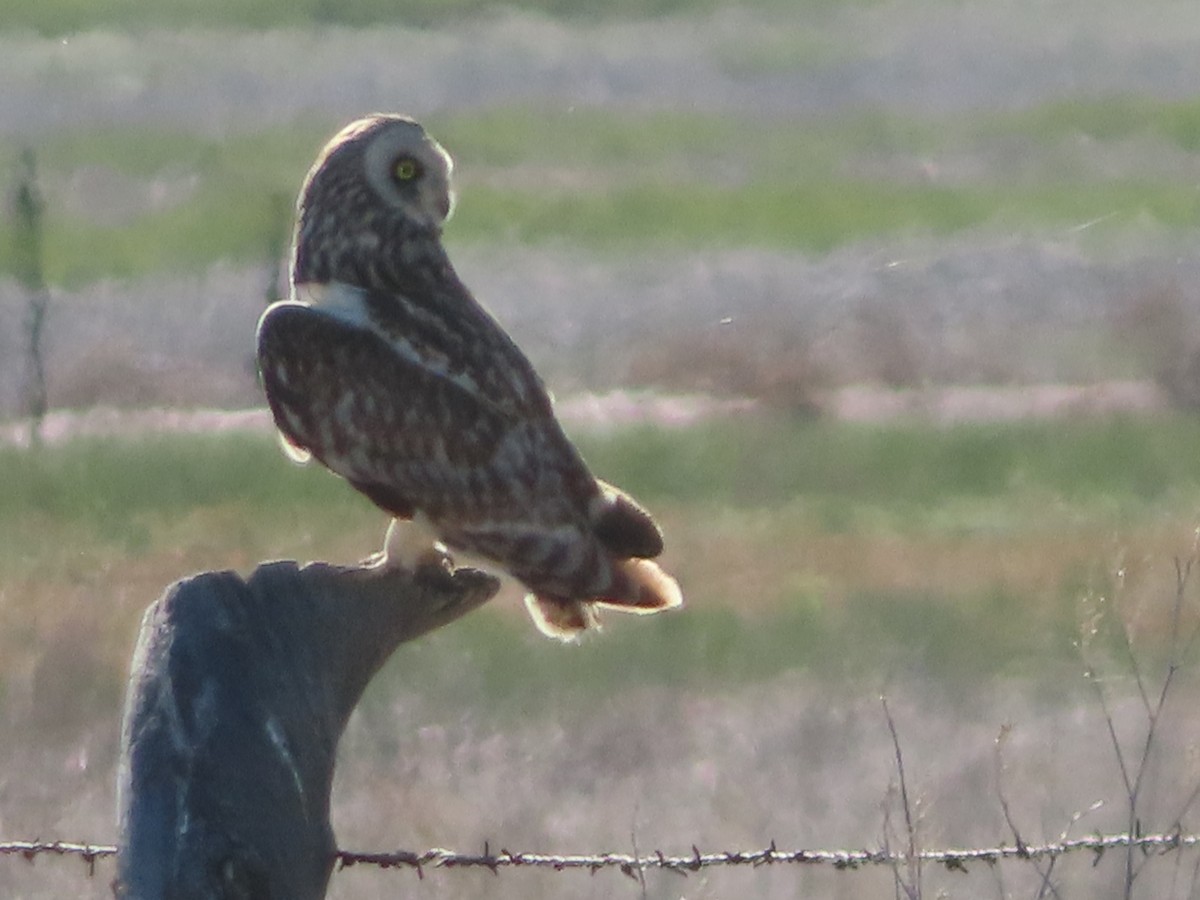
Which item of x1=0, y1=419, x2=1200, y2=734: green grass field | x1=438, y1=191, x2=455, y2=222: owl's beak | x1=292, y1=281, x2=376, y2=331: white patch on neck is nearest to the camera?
x1=292, y1=281, x2=376, y2=331: white patch on neck

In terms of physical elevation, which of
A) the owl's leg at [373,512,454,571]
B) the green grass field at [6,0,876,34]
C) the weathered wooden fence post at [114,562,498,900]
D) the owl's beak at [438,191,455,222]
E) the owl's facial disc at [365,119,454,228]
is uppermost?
the weathered wooden fence post at [114,562,498,900]

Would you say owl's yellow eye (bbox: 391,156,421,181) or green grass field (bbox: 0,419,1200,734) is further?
green grass field (bbox: 0,419,1200,734)

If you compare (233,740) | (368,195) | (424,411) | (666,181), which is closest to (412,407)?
(424,411)

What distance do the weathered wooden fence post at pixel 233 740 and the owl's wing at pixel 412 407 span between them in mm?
1919

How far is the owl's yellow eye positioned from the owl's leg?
793 mm

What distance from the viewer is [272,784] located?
338 cm

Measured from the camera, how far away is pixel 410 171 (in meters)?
5.86

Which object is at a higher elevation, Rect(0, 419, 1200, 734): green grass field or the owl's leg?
the owl's leg

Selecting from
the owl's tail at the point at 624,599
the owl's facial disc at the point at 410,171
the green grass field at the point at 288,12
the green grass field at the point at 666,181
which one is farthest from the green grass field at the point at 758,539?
the green grass field at the point at 288,12

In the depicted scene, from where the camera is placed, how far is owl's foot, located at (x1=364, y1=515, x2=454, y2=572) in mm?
5266

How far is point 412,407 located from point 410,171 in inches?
24.3

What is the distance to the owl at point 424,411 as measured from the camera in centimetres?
536

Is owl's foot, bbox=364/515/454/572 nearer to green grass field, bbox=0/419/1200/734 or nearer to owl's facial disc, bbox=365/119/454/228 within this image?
owl's facial disc, bbox=365/119/454/228

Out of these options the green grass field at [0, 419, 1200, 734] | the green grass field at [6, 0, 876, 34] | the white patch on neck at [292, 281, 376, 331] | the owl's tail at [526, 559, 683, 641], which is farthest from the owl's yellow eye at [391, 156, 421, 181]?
the green grass field at [6, 0, 876, 34]
